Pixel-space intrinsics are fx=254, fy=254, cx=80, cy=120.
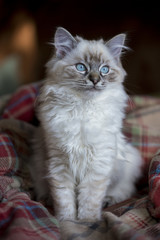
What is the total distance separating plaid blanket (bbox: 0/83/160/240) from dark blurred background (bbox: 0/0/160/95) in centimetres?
174

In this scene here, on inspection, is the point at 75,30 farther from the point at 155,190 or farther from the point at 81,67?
the point at 155,190

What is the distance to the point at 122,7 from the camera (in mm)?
3592

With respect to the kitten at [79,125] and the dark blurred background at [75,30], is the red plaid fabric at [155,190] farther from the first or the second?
the dark blurred background at [75,30]

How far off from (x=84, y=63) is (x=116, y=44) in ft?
0.77

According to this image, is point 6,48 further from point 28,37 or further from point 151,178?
point 151,178

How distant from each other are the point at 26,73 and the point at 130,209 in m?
3.06

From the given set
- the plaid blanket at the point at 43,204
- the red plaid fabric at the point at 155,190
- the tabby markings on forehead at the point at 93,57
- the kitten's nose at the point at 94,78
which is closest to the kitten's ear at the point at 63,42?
the tabby markings on forehead at the point at 93,57

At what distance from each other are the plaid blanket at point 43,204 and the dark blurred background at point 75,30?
1740 millimetres

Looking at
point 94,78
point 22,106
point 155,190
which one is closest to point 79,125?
point 94,78

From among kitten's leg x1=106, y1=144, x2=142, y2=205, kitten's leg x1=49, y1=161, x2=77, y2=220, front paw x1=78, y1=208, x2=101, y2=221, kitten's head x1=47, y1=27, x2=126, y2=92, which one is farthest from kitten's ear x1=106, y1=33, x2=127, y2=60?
front paw x1=78, y1=208, x2=101, y2=221

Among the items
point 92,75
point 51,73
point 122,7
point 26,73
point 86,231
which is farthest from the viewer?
point 26,73

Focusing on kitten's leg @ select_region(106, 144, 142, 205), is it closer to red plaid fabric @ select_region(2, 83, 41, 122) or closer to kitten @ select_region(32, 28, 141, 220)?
kitten @ select_region(32, 28, 141, 220)

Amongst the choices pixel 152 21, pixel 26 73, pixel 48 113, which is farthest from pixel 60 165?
pixel 152 21

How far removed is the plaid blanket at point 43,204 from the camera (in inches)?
37.2
